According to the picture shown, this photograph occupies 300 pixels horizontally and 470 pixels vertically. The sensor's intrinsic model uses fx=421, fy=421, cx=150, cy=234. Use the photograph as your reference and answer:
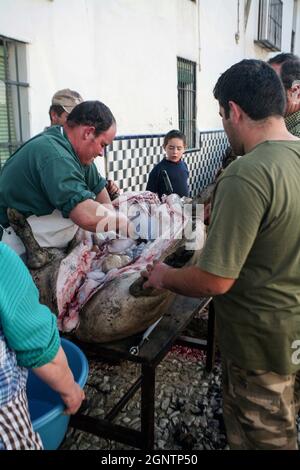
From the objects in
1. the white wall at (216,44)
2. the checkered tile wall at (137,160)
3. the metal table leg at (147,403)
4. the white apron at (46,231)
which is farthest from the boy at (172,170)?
the white wall at (216,44)

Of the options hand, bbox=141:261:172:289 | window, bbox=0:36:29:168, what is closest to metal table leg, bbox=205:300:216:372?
hand, bbox=141:261:172:289

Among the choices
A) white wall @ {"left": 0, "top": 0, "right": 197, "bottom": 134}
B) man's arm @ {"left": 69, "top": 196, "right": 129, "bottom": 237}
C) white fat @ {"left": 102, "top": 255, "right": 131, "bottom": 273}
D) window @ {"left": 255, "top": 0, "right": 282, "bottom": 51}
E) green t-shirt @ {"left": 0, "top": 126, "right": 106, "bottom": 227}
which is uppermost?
window @ {"left": 255, "top": 0, "right": 282, "bottom": 51}

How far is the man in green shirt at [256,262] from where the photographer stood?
1557mm

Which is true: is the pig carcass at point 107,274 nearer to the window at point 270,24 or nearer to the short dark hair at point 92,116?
the short dark hair at point 92,116

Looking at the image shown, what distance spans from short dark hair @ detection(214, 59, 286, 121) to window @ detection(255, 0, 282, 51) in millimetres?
10278

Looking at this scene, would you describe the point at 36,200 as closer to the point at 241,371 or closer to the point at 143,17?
the point at 241,371

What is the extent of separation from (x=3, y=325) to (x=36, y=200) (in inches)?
49.3

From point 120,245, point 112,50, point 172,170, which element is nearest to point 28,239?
point 120,245

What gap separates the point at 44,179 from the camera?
2.32 m

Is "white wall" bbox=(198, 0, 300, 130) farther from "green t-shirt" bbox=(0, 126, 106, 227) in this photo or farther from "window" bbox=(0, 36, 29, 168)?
"green t-shirt" bbox=(0, 126, 106, 227)

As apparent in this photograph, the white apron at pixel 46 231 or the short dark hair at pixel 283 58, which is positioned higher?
the short dark hair at pixel 283 58

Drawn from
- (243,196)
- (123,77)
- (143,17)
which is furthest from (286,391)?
(143,17)

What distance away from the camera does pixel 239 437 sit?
1.90 meters

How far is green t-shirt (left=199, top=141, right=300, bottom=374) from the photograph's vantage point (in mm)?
1546
